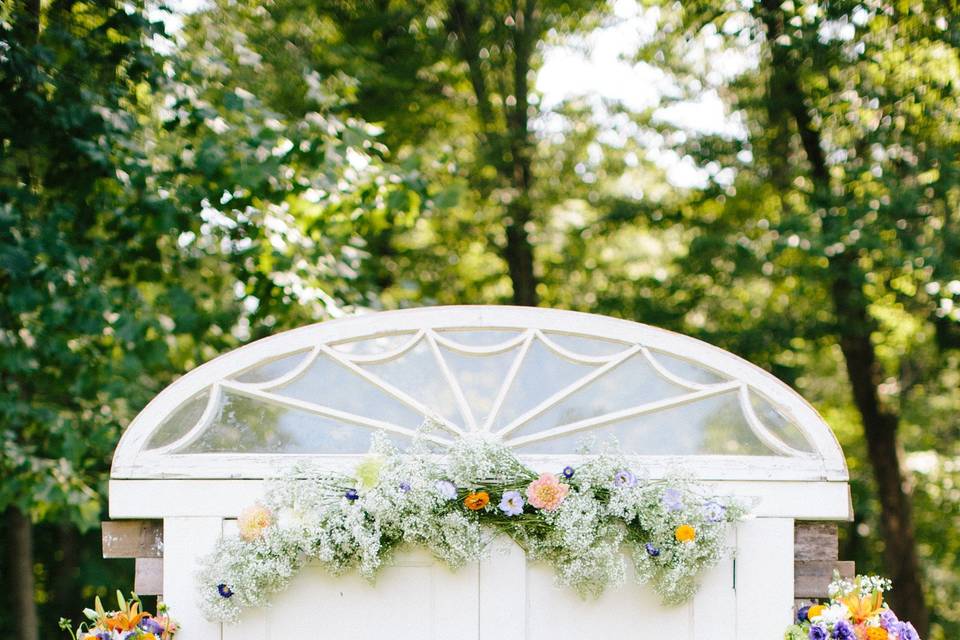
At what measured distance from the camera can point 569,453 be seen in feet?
12.4

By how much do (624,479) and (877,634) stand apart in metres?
A: 1.00

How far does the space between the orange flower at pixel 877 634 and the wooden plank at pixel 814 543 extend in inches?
16.3

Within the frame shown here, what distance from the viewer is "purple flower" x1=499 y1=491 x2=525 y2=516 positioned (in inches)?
136

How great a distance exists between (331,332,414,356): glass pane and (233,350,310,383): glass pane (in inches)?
Result: 6.3

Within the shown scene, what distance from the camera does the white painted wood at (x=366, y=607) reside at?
3635 millimetres

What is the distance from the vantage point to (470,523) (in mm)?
3512

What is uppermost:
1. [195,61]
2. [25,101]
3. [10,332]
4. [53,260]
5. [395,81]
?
[395,81]

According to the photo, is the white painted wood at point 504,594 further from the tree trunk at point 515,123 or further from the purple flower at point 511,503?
the tree trunk at point 515,123

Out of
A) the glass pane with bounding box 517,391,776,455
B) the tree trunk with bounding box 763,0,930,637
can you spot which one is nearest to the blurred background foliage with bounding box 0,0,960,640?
the tree trunk with bounding box 763,0,930,637

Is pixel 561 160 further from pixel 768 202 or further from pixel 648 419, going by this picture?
pixel 648 419

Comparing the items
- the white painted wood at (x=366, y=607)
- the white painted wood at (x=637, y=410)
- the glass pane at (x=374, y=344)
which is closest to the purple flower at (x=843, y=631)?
the white painted wood at (x=637, y=410)

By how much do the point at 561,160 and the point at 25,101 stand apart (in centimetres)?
593

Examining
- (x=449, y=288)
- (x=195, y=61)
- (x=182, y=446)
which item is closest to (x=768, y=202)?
(x=449, y=288)

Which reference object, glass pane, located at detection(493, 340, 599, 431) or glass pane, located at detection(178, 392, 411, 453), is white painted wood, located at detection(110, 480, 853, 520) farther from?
glass pane, located at detection(493, 340, 599, 431)
